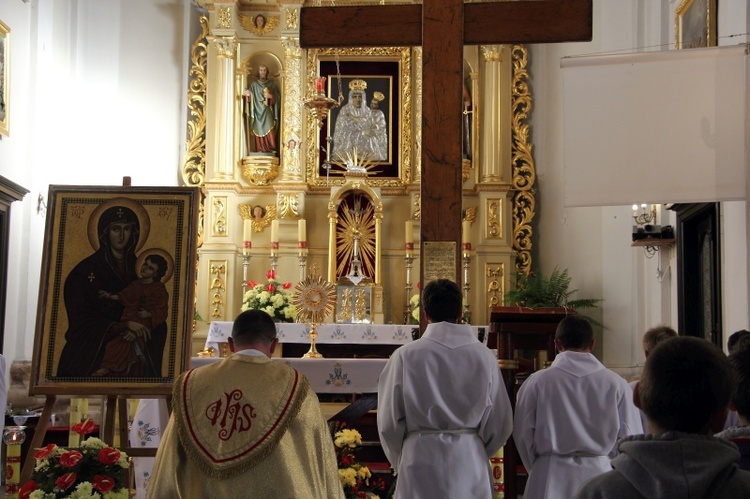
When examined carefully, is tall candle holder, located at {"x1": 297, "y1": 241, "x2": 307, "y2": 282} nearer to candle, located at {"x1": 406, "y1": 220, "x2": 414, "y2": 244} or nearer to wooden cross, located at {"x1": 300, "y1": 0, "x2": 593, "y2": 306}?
candle, located at {"x1": 406, "y1": 220, "x2": 414, "y2": 244}

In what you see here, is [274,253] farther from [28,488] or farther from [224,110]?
[28,488]

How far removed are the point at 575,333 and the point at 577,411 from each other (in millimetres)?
386

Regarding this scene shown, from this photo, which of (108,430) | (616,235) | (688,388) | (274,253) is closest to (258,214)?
(274,253)

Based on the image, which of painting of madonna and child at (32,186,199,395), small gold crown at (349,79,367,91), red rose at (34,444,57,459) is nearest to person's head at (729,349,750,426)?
red rose at (34,444,57,459)

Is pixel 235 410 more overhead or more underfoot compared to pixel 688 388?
more underfoot

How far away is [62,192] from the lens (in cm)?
616

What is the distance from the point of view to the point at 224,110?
1252cm

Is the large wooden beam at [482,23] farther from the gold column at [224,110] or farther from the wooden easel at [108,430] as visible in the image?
the gold column at [224,110]

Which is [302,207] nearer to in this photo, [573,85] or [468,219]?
[468,219]

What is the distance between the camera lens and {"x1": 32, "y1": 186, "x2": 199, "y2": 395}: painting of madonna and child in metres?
5.84

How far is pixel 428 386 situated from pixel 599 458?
958 mm

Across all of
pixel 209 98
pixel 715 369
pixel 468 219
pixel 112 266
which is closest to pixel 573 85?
pixel 112 266

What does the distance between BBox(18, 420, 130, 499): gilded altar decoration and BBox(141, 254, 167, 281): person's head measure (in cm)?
160

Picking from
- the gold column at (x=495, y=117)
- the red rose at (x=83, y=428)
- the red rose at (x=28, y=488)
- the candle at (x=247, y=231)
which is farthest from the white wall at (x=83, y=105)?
the red rose at (x=28, y=488)
